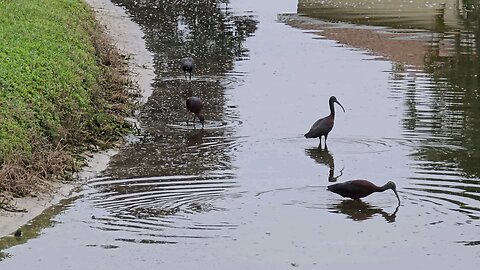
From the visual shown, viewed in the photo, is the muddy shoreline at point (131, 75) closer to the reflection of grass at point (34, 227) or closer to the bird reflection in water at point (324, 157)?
the reflection of grass at point (34, 227)

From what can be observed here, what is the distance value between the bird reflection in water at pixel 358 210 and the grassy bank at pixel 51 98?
11.0ft

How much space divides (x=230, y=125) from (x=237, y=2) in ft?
74.4

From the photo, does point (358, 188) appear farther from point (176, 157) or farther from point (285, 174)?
point (176, 157)

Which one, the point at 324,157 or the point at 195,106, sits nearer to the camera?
the point at 324,157

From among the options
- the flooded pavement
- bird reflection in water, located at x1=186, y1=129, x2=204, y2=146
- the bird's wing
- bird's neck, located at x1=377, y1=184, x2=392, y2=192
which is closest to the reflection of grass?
the flooded pavement

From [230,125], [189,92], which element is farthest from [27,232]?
[189,92]

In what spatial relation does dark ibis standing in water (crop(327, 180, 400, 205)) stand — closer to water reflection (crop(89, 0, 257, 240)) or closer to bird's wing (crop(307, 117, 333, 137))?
water reflection (crop(89, 0, 257, 240))

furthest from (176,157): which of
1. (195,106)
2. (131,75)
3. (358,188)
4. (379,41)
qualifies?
(379,41)

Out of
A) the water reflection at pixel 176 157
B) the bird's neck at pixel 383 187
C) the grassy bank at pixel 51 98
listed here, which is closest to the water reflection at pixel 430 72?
the bird's neck at pixel 383 187

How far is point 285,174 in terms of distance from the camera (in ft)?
45.2

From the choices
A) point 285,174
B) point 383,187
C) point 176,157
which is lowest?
point 176,157

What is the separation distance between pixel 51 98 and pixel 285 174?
374 cm

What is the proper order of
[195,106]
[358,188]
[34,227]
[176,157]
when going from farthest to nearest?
[195,106]
[176,157]
[358,188]
[34,227]

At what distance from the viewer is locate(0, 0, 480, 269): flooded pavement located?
33.9ft
